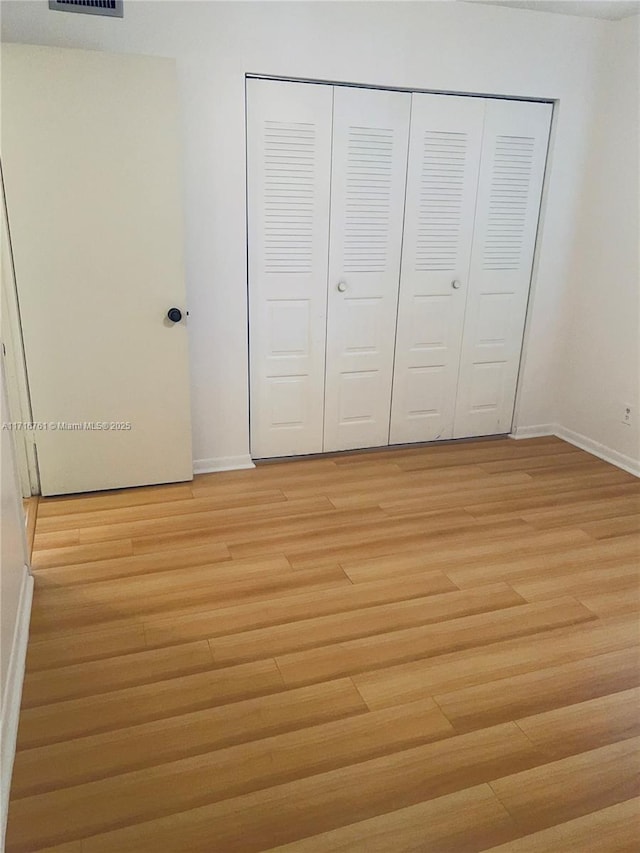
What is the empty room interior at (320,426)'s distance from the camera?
166 centimetres

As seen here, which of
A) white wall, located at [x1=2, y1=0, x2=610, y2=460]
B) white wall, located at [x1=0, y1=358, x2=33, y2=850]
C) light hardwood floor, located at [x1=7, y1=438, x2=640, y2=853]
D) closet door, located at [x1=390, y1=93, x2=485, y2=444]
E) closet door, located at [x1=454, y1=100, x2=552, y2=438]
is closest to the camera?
light hardwood floor, located at [x1=7, y1=438, x2=640, y2=853]

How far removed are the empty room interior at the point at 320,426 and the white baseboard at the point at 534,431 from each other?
51mm

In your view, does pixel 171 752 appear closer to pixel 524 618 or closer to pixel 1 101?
pixel 524 618

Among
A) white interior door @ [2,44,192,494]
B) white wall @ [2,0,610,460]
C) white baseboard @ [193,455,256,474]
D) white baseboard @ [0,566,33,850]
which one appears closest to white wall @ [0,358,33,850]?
white baseboard @ [0,566,33,850]

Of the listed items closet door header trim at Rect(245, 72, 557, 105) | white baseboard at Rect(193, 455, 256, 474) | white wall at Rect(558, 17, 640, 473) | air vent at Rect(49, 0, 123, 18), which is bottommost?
white baseboard at Rect(193, 455, 256, 474)

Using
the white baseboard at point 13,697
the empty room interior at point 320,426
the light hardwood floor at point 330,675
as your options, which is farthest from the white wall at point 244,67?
the white baseboard at point 13,697

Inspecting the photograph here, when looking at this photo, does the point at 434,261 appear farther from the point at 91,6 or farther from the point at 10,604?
the point at 10,604

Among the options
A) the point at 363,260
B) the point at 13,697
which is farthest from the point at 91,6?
the point at 13,697

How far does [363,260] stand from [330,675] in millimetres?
2333

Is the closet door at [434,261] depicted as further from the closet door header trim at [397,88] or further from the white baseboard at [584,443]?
the white baseboard at [584,443]

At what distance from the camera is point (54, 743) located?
5.61 feet

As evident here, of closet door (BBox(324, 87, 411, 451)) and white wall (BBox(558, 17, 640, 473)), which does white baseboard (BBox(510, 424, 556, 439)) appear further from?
closet door (BBox(324, 87, 411, 451))

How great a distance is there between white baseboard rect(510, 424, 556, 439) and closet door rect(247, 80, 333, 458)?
1.38 m

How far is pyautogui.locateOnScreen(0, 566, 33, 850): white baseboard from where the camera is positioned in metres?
1.55
